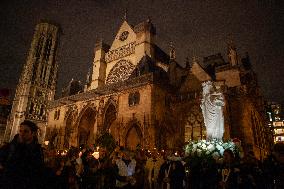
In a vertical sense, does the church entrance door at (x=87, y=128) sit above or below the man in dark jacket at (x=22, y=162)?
above

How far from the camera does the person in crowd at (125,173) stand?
676cm

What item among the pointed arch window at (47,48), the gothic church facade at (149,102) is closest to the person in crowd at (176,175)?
the gothic church facade at (149,102)

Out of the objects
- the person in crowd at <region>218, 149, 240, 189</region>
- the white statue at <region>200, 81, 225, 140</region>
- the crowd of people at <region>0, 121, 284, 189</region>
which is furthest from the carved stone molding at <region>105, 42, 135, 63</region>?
the person in crowd at <region>218, 149, 240, 189</region>

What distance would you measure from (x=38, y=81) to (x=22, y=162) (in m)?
57.2

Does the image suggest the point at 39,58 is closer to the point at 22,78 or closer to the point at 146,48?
the point at 22,78

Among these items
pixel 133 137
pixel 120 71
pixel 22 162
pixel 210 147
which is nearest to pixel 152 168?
pixel 210 147

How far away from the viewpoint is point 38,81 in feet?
182

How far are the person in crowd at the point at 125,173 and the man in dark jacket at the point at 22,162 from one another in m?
3.91

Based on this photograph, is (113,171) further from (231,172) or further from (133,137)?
(133,137)

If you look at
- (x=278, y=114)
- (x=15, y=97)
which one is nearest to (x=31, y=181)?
(x=15, y=97)

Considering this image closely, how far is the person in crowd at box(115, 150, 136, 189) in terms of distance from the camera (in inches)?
266

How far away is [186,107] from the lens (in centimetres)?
2248

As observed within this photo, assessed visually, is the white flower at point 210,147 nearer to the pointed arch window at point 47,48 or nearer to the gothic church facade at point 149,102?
the gothic church facade at point 149,102

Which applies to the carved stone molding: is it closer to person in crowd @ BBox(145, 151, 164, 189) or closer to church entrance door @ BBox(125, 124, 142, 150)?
church entrance door @ BBox(125, 124, 142, 150)
